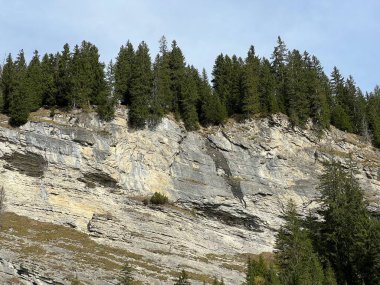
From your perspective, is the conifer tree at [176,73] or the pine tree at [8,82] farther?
the conifer tree at [176,73]

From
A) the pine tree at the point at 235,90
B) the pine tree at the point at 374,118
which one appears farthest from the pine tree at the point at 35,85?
the pine tree at the point at 374,118

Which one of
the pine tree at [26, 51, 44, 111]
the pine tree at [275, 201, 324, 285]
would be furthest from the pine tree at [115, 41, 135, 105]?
the pine tree at [275, 201, 324, 285]

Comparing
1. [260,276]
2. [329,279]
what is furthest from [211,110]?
[329,279]

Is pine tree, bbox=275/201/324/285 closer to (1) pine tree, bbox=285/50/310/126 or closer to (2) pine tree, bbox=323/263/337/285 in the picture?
(2) pine tree, bbox=323/263/337/285

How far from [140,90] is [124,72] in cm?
604

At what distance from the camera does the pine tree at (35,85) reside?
221ft

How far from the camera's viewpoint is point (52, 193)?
56.8 m

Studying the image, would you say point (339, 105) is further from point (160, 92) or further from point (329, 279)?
point (329, 279)

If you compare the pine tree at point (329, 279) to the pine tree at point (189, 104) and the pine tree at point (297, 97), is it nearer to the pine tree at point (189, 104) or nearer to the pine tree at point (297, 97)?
the pine tree at point (189, 104)

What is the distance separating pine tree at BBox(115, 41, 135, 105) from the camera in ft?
239

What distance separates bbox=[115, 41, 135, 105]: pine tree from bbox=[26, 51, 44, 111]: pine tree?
1049 cm

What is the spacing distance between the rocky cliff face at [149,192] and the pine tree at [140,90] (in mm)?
1731

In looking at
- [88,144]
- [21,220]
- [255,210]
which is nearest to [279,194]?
[255,210]

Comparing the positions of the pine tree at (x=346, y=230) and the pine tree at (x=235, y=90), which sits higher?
the pine tree at (x=235, y=90)
